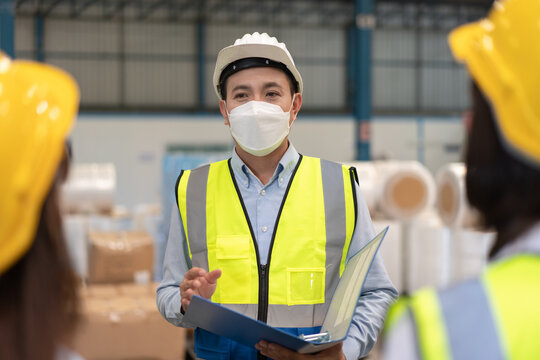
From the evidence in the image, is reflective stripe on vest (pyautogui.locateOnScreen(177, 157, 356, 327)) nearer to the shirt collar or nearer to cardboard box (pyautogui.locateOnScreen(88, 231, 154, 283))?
the shirt collar

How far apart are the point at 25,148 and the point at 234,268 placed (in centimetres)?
121

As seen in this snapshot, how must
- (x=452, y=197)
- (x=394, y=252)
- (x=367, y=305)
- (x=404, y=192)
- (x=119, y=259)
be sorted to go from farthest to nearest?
(x=394, y=252)
(x=404, y=192)
(x=452, y=197)
(x=119, y=259)
(x=367, y=305)

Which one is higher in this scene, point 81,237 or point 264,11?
point 264,11

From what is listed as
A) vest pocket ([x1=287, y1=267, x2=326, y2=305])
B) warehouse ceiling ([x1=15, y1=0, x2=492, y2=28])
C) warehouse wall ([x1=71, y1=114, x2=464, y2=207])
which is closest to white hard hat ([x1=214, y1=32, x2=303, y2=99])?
vest pocket ([x1=287, y1=267, x2=326, y2=305])

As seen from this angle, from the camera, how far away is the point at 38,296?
920 millimetres

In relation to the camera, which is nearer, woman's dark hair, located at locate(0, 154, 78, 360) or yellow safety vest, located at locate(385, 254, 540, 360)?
yellow safety vest, located at locate(385, 254, 540, 360)

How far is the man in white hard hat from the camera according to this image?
1959 mm

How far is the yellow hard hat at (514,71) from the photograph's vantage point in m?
0.86

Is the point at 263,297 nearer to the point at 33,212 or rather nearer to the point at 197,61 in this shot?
the point at 33,212

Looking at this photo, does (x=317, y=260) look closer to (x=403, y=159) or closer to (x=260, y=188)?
(x=260, y=188)

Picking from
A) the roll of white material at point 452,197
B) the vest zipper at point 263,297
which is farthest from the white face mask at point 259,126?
the roll of white material at point 452,197

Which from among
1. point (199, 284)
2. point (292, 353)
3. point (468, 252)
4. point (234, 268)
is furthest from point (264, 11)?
point (292, 353)

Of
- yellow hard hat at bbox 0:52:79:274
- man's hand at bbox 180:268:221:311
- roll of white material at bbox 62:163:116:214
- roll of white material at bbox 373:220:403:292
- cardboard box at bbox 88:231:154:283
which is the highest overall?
yellow hard hat at bbox 0:52:79:274

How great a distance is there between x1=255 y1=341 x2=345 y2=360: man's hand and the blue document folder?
0.08ft
